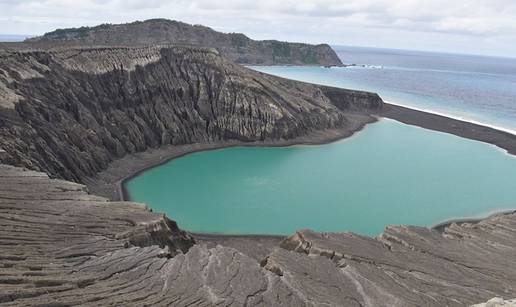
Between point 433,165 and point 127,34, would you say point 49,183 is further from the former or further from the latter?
point 127,34

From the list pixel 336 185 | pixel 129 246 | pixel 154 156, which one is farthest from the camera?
pixel 154 156

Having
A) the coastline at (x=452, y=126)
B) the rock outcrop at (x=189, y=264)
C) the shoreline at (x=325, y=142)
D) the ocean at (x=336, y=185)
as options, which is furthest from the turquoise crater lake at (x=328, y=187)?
the rock outcrop at (x=189, y=264)

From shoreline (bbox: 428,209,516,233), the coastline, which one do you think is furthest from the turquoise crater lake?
the coastline

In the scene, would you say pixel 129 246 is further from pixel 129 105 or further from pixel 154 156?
pixel 129 105

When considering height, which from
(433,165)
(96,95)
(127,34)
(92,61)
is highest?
(127,34)

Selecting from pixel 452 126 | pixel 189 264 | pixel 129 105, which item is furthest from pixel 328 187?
pixel 452 126

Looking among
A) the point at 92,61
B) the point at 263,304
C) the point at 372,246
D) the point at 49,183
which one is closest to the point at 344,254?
the point at 372,246
